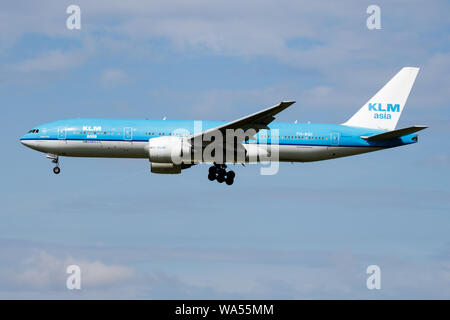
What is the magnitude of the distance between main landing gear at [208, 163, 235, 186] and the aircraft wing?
3302 millimetres

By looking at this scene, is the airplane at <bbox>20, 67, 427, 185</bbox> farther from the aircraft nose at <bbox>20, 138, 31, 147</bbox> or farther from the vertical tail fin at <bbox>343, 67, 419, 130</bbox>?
the vertical tail fin at <bbox>343, 67, 419, 130</bbox>

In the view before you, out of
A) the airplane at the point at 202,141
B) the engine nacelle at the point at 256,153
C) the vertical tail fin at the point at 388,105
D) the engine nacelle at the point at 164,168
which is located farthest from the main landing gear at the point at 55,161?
the vertical tail fin at the point at 388,105

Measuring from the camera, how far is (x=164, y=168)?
55.8 metres

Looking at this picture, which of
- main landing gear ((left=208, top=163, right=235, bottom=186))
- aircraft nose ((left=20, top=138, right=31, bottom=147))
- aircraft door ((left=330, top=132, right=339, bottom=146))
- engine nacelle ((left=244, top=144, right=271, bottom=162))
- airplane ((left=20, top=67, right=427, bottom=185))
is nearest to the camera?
airplane ((left=20, top=67, right=427, bottom=185))

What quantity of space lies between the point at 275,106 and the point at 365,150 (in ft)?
40.3

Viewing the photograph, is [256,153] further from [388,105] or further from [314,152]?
[388,105]

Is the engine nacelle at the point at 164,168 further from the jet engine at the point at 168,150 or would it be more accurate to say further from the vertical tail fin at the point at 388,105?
the vertical tail fin at the point at 388,105

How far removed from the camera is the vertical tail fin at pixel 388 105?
5934 cm

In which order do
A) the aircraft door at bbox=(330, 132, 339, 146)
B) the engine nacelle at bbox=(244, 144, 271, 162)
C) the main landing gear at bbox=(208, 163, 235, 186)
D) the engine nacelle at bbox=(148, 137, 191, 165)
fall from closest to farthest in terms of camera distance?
the engine nacelle at bbox=(148, 137, 191, 165) < the engine nacelle at bbox=(244, 144, 271, 162) < the main landing gear at bbox=(208, 163, 235, 186) < the aircraft door at bbox=(330, 132, 339, 146)

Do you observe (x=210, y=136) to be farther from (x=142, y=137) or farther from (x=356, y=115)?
(x=356, y=115)

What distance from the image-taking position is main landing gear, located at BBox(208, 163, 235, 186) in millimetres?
55275

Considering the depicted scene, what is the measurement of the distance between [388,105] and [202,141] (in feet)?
49.1

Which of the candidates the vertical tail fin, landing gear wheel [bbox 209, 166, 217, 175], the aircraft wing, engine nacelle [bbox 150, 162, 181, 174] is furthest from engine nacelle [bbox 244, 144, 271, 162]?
the vertical tail fin

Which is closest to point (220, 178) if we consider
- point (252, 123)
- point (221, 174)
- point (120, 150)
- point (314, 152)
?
point (221, 174)
